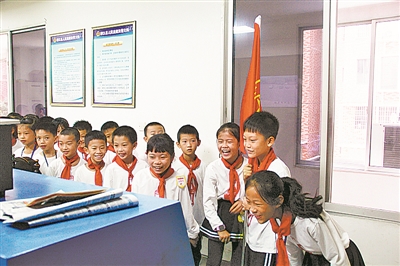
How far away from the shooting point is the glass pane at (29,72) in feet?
15.4

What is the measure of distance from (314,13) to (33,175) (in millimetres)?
2419

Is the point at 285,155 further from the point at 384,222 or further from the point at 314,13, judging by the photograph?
the point at 314,13

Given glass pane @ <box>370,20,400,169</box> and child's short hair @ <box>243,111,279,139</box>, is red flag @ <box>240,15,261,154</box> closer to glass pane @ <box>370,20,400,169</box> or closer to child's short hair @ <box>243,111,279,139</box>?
child's short hair @ <box>243,111,279,139</box>

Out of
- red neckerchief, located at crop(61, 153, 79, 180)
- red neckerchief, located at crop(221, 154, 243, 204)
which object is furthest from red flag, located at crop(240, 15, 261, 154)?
red neckerchief, located at crop(61, 153, 79, 180)

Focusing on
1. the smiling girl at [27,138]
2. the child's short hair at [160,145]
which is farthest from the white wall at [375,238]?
the smiling girl at [27,138]

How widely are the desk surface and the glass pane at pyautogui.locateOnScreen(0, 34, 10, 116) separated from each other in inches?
186

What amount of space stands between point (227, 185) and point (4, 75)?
12.8ft

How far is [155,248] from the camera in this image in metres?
0.73

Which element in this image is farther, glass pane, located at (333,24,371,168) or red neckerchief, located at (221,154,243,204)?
glass pane, located at (333,24,371,168)

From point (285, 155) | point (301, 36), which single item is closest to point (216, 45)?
point (301, 36)

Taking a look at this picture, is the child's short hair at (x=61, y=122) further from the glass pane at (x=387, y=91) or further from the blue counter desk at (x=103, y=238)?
the blue counter desk at (x=103, y=238)

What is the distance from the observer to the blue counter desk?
0.54 metres

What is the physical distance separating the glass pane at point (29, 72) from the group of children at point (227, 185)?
1.40m

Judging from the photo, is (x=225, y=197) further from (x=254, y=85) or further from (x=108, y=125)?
(x=108, y=125)
